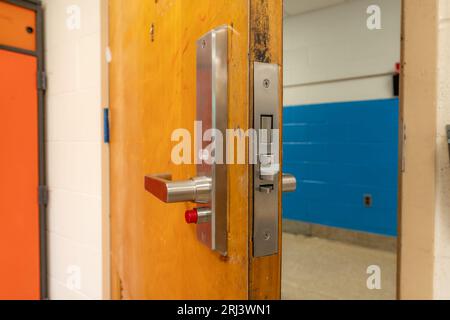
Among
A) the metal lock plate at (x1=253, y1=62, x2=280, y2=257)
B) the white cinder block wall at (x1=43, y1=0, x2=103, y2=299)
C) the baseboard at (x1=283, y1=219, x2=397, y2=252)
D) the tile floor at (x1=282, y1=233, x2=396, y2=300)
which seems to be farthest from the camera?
the baseboard at (x1=283, y1=219, x2=397, y2=252)

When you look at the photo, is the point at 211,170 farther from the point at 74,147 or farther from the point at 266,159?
the point at 74,147

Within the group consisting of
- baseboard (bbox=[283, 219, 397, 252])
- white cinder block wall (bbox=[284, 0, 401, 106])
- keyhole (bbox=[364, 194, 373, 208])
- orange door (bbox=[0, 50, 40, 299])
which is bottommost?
baseboard (bbox=[283, 219, 397, 252])

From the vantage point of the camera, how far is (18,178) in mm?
1229

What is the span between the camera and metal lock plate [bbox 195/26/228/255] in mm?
396

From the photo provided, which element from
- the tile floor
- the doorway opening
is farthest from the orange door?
the doorway opening

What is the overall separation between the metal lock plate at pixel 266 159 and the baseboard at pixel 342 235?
2.80 meters

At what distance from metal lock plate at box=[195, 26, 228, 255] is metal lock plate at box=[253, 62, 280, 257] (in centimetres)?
4

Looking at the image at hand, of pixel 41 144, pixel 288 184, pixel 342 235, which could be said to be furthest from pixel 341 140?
pixel 288 184

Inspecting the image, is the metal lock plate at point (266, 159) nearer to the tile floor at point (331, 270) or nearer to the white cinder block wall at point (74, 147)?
the white cinder block wall at point (74, 147)

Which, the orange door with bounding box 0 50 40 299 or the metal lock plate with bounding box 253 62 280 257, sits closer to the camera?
the metal lock plate with bounding box 253 62 280 257

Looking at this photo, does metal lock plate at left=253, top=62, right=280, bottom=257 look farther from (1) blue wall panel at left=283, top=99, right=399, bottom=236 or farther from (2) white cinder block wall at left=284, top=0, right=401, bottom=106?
(2) white cinder block wall at left=284, top=0, right=401, bottom=106

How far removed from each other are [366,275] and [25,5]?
109 inches

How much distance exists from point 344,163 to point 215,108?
2.88 meters

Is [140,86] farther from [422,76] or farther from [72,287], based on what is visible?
[72,287]
